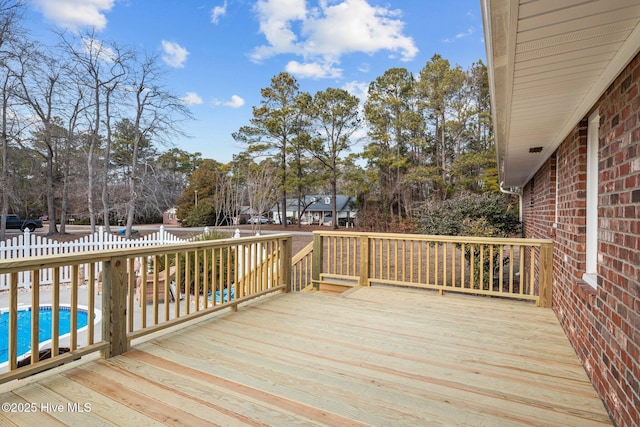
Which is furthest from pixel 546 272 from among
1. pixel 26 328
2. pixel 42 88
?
pixel 42 88

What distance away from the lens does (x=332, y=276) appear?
538 centimetres

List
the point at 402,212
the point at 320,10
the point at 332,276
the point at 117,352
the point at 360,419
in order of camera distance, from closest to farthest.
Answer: the point at 360,419 → the point at 117,352 → the point at 332,276 → the point at 320,10 → the point at 402,212

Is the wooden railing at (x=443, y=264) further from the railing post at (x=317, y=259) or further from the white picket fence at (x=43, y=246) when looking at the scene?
the white picket fence at (x=43, y=246)

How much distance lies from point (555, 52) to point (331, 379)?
7.41 ft

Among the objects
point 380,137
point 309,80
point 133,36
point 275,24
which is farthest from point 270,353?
point 309,80

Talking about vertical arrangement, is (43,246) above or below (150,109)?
below

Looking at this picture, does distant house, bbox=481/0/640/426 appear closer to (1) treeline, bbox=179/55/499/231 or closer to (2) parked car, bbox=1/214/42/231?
(1) treeline, bbox=179/55/499/231

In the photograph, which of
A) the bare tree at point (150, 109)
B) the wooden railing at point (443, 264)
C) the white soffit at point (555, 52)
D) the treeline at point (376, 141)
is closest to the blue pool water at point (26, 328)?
the wooden railing at point (443, 264)

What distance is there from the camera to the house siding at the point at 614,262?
162cm

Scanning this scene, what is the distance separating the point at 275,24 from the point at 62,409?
42.0 ft

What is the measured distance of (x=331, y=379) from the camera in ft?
7.68

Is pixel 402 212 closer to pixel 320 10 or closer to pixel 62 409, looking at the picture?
pixel 320 10

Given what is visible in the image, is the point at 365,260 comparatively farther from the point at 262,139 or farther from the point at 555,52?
the point at 262,139

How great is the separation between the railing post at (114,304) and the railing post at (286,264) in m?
2.27
